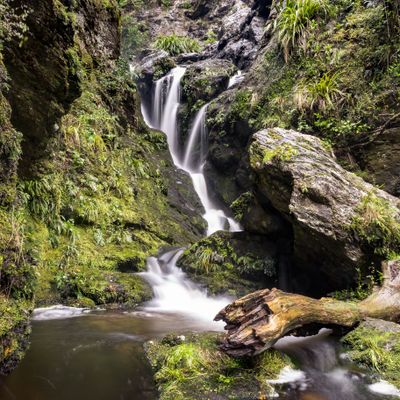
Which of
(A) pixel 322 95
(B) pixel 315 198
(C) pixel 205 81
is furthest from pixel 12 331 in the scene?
(C) pixel 205 81

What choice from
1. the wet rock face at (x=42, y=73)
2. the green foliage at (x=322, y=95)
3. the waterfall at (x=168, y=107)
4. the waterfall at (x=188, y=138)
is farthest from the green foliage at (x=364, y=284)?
the waterfall at (x=168, y=107)

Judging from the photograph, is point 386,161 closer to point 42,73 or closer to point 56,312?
point 42,73

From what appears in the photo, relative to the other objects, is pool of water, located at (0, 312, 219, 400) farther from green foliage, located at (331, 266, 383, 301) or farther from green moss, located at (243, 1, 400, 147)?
green moss, located at (243, 1, 400, 147)

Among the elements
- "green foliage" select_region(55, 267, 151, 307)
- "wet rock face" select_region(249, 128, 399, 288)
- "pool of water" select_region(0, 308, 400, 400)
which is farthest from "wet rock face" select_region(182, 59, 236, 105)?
"pool of water" select_region(0, 308, 400, 400)

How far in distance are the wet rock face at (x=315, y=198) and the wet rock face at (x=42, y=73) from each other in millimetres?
3789

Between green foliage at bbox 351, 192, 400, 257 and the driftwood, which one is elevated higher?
green foliage at bbox 351, 192, 400, 257

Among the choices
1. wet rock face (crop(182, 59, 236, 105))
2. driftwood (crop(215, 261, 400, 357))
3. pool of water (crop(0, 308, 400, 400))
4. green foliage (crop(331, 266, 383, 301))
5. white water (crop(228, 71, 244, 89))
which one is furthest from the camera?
white water (crop(228, 71, 244, 89))

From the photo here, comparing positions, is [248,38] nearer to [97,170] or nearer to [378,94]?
[378,94]

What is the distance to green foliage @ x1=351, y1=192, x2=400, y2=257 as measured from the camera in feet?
18.6

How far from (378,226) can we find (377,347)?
241 centimetres

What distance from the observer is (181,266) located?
26.0 feet

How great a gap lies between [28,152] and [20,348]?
2431mm

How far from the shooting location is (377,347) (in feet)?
12.7

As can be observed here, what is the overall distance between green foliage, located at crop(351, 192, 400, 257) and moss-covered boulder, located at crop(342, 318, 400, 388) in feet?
5.44
